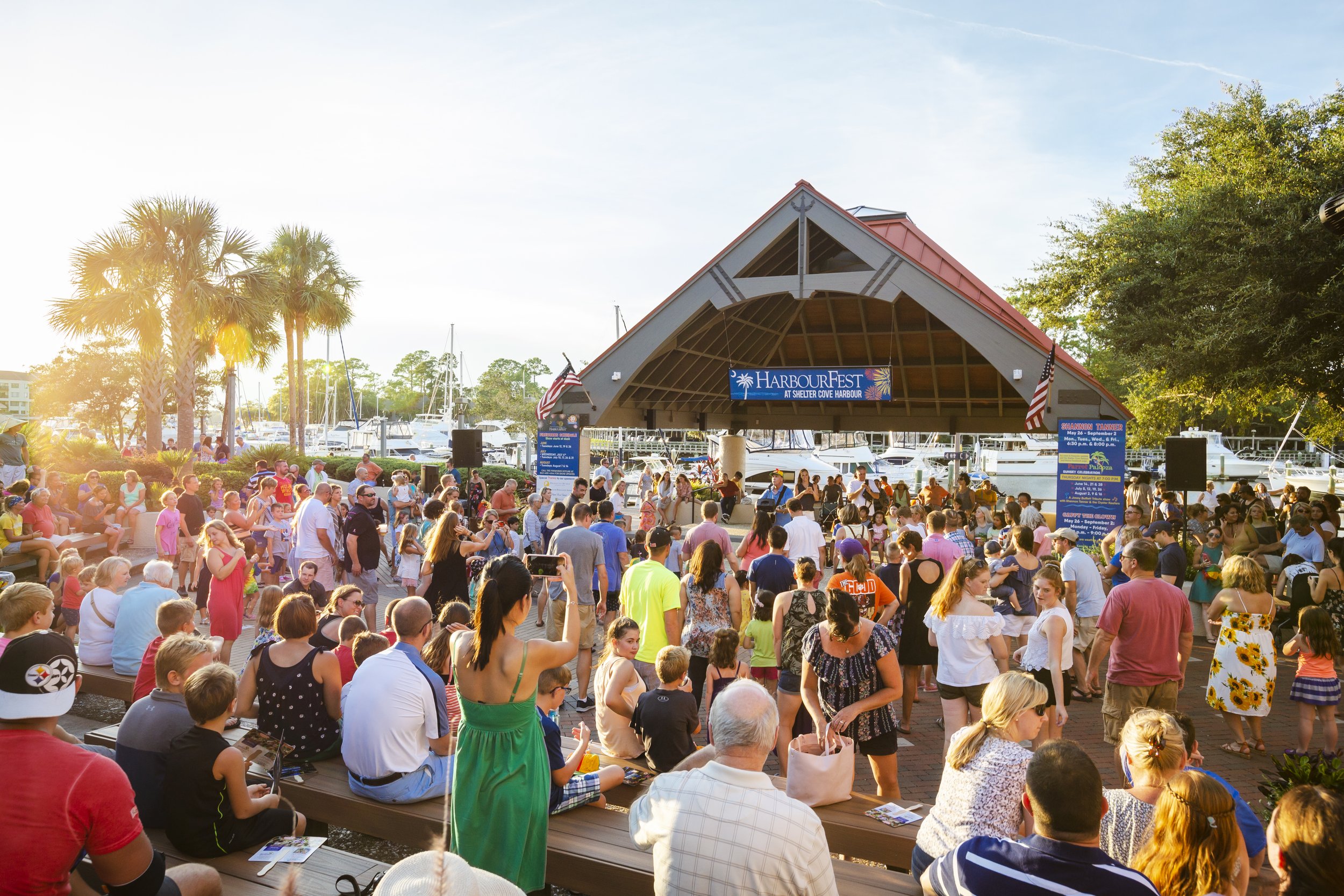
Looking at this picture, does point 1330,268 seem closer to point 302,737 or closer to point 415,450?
point 302,737

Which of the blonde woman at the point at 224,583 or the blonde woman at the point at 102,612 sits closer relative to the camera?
the blonde woman at the point at 102,612

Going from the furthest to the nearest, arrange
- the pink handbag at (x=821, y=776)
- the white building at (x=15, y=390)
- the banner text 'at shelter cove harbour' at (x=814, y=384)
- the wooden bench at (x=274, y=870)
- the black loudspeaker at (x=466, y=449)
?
1. the white building at (x=15, y=390)
2. the black loudspeaker at (x=466, y=449)
3. the banner text 'at shelter cove harbour' at (x=814, y=384)
4. the pink handbag at (x=821, y=776)
5. the wooden bench at (x=274, y=870)

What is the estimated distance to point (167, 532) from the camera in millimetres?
10961

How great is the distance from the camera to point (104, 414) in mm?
46188

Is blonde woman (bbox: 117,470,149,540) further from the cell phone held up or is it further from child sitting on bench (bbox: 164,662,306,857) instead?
the cell phone held up

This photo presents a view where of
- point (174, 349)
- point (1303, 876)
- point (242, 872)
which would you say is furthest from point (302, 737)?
point (174, 349)

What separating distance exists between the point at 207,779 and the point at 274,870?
0.50 metres

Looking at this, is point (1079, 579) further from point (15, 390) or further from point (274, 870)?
point (15, 390)

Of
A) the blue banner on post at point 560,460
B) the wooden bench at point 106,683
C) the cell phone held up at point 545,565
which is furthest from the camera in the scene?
the blue banner on post at point 560,460

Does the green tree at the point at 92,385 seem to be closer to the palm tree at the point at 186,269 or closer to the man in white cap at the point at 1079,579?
the palm tree at the point at 186,269

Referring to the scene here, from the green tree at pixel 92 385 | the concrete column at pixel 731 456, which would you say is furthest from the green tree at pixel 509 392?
the concrete column at pixel 731 456

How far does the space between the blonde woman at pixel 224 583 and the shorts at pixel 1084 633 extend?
26.4 feet

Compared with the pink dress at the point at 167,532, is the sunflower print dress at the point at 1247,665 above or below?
below

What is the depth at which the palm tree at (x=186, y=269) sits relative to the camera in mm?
21594
